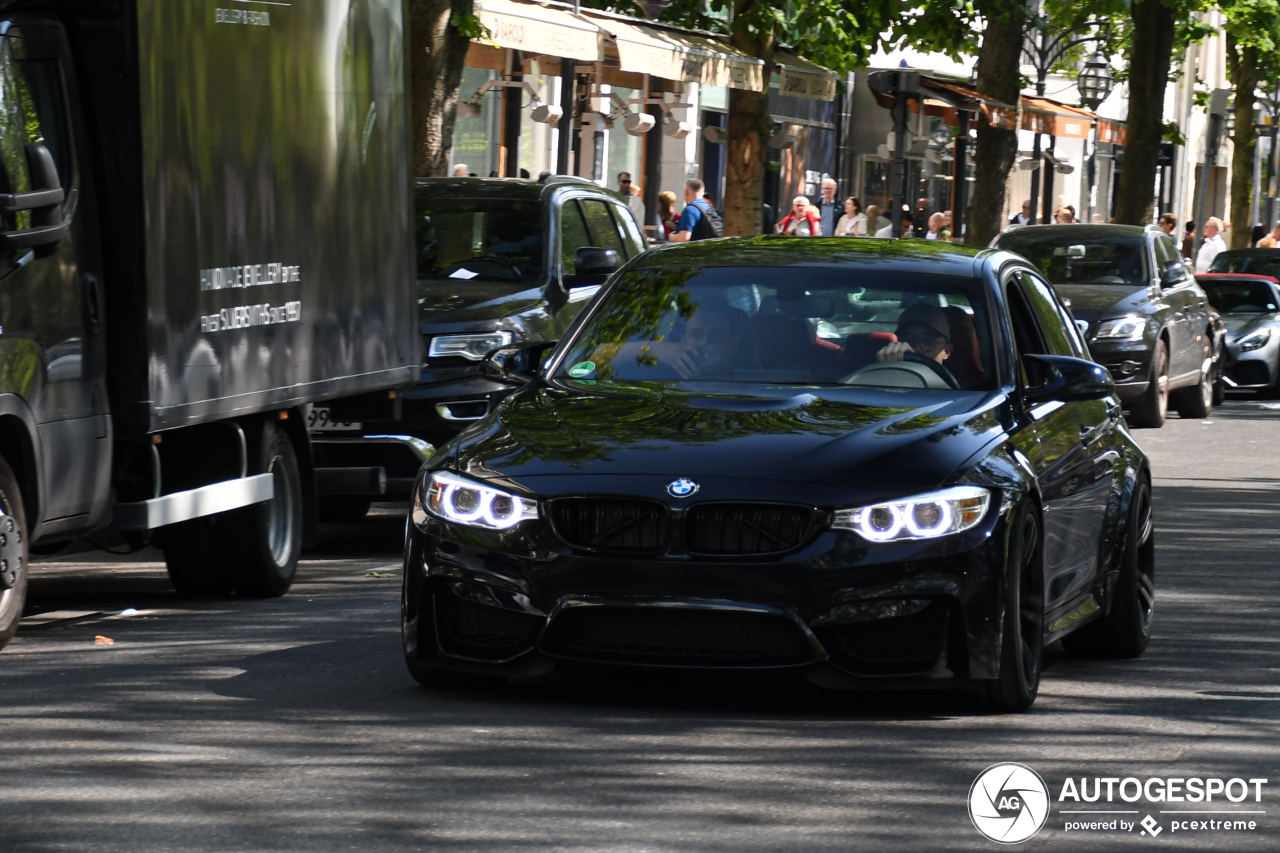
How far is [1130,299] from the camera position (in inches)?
869

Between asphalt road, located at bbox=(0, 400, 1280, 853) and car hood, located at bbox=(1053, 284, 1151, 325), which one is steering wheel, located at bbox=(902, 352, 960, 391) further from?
car hood, located at bbox=(1053, 284, 1151, 325)

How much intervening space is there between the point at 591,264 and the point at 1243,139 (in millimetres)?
40691

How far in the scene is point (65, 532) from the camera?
9.01 m

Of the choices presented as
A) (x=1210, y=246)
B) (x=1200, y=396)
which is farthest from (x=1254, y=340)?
(x=1210, y=246)

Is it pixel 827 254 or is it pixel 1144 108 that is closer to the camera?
pixel 827 254

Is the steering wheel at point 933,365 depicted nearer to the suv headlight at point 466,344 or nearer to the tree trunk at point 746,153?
the suv headlight at point 466,344

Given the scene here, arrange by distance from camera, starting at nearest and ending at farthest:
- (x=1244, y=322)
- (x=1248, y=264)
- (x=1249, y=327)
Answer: (x=1249, y=327) < (x=1244, y=322) < (x=1248, y=264)

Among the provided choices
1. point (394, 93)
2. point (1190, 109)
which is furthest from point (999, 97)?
point (1190, 109)

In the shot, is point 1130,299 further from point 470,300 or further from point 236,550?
point 236,550

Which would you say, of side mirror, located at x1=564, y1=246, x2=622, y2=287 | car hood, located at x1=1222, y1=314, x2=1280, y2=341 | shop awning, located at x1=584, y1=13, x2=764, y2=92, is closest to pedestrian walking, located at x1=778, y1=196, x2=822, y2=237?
shop awning, located at x1=584, y1=13, x2=764, y2=92

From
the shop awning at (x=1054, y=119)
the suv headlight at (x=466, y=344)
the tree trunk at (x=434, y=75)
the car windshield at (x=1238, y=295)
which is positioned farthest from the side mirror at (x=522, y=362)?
the shop awning at (x=1054, y=119)

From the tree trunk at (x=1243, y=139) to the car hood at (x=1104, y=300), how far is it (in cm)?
2856

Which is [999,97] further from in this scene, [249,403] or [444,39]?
[249,403]

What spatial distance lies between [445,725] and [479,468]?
77 centimetres
